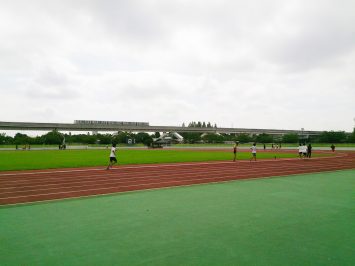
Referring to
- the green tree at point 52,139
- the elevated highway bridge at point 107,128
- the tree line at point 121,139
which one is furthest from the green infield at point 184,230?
the elevated highway bridge at point 107,128

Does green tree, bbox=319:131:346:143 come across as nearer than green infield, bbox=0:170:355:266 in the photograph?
No

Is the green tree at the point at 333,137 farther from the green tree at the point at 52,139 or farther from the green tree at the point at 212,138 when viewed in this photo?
the green tree at the point at 52,139

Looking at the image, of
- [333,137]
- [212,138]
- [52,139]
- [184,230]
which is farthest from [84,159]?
[212,138]

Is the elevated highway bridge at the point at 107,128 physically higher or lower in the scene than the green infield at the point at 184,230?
higher

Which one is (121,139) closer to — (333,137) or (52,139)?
(52,139)

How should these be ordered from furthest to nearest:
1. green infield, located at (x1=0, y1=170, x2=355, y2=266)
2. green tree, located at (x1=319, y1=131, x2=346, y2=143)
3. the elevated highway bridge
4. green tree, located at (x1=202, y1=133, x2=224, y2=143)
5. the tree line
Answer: green tree, located at (x1=202, y1=133, x2=224, y2=143)
the elevated highway bridge
the tree line
green tree, located at (x1=319, y1=131, x2=346, y2=143)
green infield, located at (x1=0, y1=170, x2=355, y2=266)

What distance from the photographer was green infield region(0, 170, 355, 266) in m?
4.84

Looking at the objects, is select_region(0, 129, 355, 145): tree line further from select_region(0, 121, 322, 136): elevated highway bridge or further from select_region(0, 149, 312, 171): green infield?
select_region(0, 149, 312, 171): green infield

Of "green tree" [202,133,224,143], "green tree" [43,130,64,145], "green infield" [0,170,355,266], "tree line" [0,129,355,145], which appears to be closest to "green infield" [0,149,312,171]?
"green infield" [0,170,355,266]

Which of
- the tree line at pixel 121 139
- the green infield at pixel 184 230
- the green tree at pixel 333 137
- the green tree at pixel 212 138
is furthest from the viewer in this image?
the green tree at pixel 212 138

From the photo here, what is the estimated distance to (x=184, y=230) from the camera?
6.19 m

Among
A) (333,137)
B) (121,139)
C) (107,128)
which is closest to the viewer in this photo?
(333,137)

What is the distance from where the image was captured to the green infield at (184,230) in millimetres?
4840

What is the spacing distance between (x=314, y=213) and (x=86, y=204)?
620 cm
